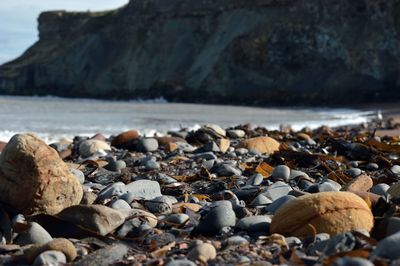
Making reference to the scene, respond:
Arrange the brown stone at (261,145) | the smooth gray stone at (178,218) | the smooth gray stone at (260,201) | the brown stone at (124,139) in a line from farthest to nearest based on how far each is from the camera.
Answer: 1. the brown stone at (124,139)
2. the brown stone at (261,145)
3. the smooth gray stone at (260,201)
4. the smooth gray stone at (178,218)

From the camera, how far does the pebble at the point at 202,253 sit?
2.30 metres

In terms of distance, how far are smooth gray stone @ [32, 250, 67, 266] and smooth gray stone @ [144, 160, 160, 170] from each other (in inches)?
113

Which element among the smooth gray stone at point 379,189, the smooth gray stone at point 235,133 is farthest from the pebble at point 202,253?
the smooth gray stone at point 235,133

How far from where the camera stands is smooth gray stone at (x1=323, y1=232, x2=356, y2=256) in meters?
2.22

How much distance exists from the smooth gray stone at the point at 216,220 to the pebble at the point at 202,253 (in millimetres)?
379

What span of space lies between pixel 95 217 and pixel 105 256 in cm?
44

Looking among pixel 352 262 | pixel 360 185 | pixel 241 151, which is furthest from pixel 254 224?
pixel 241 151

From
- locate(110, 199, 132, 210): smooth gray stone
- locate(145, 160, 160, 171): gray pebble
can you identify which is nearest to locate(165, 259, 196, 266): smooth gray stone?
locate(110, 199, 132, 210): smooth gray stone

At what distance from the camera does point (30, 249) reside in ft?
8.09

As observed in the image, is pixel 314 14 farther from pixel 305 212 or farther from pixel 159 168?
pixel 305 212

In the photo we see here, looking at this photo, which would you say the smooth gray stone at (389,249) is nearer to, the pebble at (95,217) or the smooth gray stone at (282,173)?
the pebble at (95,217)

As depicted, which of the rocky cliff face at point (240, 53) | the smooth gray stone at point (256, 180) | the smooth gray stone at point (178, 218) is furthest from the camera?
the rocky cliff face at point (240, 53)

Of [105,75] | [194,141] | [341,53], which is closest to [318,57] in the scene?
[341,53]

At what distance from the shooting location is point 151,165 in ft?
17.6
